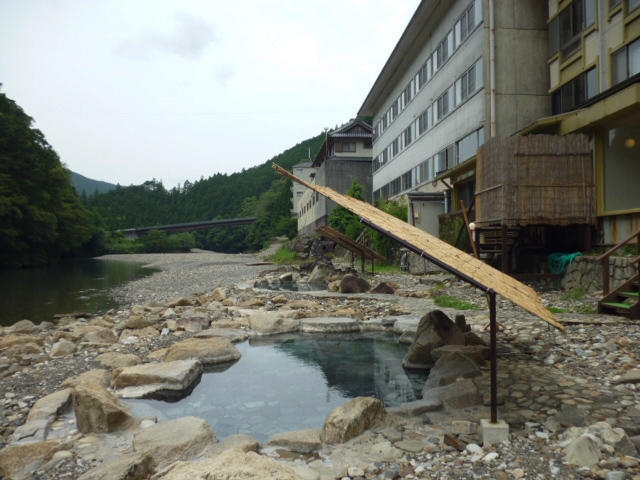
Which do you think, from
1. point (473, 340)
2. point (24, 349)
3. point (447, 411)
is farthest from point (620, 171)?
point (24, 349)

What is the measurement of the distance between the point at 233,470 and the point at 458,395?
3121 millimetres

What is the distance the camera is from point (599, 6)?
1325 cm

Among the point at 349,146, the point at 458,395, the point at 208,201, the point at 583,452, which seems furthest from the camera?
the point at 208,201

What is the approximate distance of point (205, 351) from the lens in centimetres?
818

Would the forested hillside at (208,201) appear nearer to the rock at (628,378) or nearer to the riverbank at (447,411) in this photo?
the riverbank at (447,411)

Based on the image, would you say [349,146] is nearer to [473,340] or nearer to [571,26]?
[571,26]

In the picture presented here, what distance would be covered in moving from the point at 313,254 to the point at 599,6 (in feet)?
101

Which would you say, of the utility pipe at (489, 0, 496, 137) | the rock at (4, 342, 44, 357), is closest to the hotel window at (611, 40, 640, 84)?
the utility pipe at (489, 0, 496, 137)

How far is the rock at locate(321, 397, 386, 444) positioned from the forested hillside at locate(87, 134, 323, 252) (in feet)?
276

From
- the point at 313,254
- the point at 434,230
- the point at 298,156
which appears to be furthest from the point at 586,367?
the point at 298,156

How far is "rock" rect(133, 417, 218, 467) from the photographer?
14.1ft

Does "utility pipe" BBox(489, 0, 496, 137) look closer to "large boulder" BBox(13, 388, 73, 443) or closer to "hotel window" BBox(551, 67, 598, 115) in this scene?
"hotel window" BBox(551, 67, 598, 115)

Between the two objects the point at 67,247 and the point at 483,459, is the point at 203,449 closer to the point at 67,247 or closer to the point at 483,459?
the point at 483,459

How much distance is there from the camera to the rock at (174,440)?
4293 millimetres
